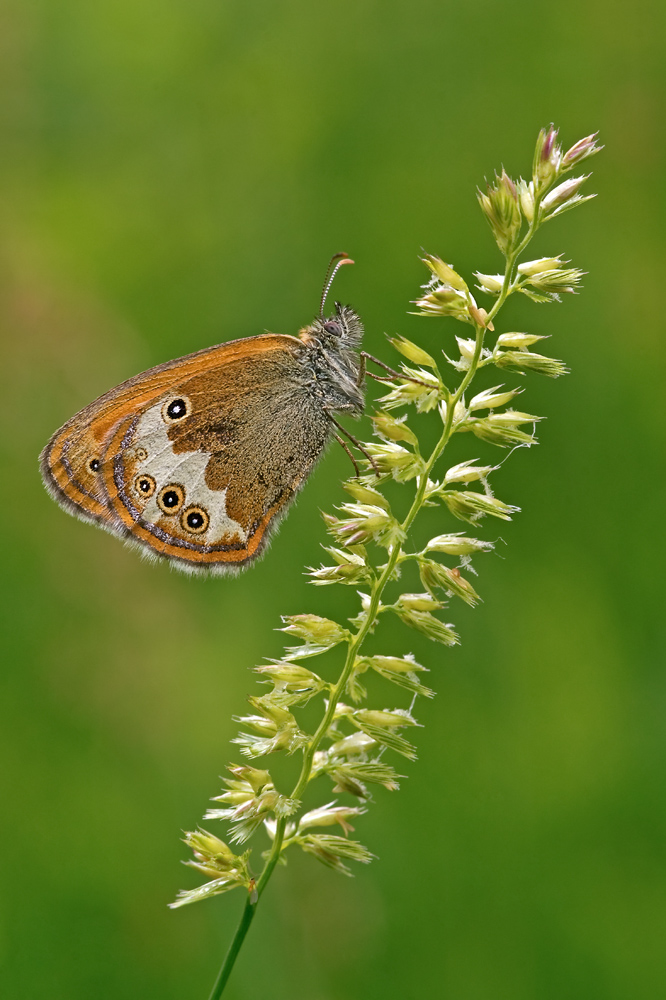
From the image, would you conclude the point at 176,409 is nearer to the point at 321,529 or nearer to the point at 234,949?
the point at 321,529

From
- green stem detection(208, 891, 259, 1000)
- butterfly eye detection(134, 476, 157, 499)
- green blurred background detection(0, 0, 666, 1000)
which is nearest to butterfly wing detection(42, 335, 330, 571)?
butterfly eye detection(134, 476, 157, 499)

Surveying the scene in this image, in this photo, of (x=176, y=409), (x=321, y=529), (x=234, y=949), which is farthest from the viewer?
(x=321, y=529)

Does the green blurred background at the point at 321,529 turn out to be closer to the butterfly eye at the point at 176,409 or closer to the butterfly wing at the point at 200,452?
the butterfly wing at the point at 200,452

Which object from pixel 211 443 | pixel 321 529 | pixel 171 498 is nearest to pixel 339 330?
pixel 211 443

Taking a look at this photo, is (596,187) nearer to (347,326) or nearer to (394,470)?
(347,326)

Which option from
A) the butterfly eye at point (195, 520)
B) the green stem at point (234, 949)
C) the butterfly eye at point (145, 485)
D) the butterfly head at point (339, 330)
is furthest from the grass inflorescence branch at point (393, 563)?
the butterfly head at point (339, 330)

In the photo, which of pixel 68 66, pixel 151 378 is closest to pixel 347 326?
pixel 151 378

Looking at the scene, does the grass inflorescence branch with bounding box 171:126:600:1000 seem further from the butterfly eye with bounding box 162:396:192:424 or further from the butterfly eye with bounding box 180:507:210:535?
the butterfly eye with bounding box 162:396:192:424

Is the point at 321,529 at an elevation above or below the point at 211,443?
above
